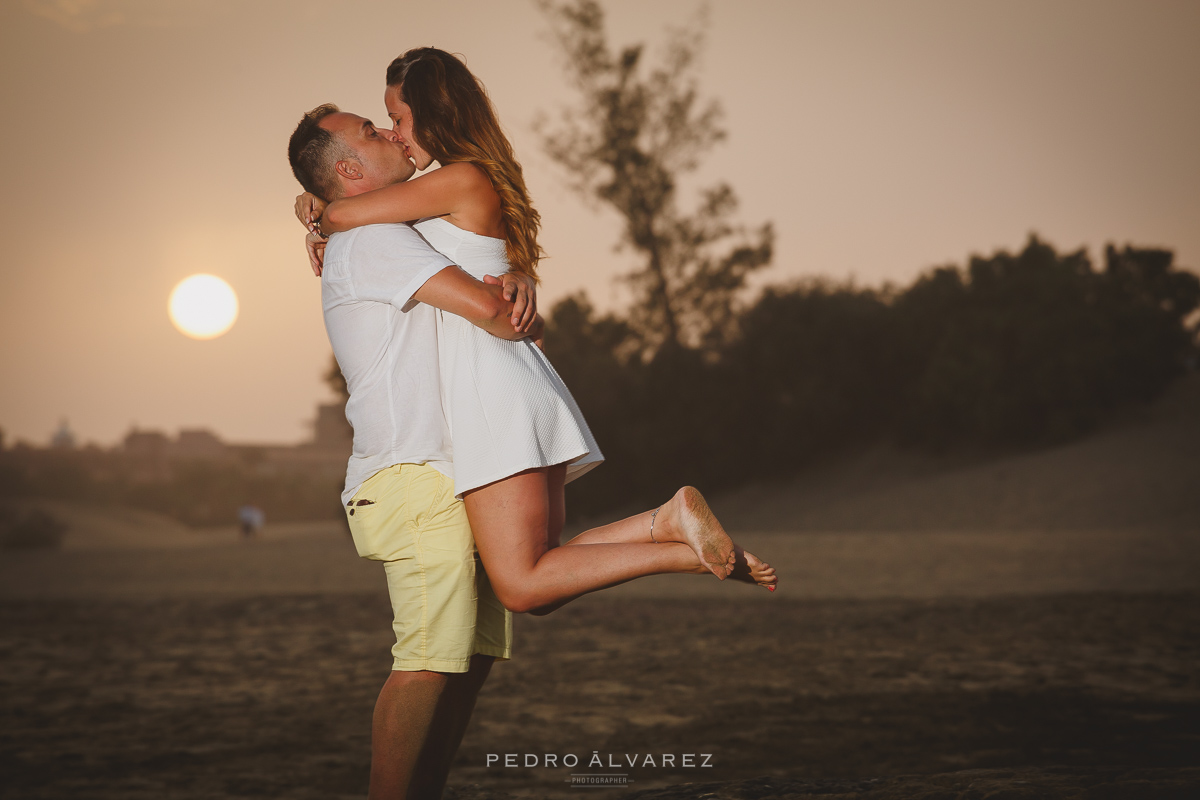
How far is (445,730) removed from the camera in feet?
8.12

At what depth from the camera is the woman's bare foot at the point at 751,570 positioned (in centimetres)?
245

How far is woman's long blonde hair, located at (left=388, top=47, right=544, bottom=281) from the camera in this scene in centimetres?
252

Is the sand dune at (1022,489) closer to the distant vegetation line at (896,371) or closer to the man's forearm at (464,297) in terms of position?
the distant vegetation line at (896,371)

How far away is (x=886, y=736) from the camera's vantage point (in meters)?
4.75

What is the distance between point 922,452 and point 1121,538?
12.3 meters

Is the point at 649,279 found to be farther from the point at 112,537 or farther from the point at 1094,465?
the point at 112,537

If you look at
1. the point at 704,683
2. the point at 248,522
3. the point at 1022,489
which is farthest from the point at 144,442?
the point at 704,683

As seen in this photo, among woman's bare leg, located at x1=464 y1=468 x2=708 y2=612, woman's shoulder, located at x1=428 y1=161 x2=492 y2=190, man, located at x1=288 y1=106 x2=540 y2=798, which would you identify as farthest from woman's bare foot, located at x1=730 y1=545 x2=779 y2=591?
woman's shoulder, located at x1=428 y1=161 x2=492 y2=190

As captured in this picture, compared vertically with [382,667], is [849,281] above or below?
above

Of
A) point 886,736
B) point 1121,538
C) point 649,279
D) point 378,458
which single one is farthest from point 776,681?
point 649,279

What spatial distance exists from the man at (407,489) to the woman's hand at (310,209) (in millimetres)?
298

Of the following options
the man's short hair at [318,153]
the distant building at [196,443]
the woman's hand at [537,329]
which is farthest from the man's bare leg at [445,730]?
the distant building at [196,443]

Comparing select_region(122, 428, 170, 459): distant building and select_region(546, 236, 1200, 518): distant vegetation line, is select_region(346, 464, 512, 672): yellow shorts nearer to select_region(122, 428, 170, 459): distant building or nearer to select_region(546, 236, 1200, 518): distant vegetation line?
select_region(546, 236, 1200, 518): distant vegetation line

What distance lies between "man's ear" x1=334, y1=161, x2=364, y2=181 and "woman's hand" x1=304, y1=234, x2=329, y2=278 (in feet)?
0.68
